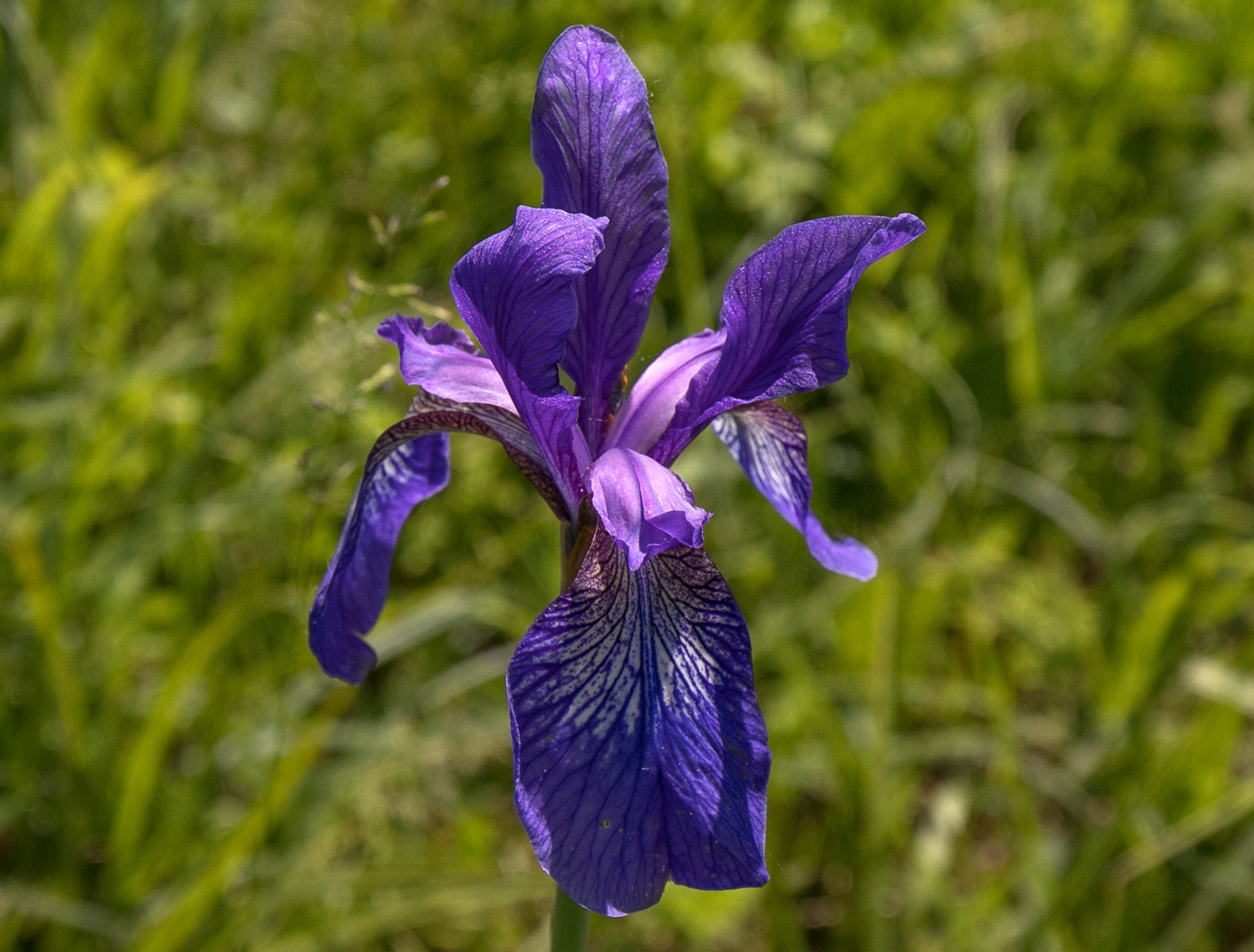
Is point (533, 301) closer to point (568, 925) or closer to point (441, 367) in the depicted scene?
point (441, 367)

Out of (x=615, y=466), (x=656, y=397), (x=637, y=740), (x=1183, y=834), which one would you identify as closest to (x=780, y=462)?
(x=656, y=397)

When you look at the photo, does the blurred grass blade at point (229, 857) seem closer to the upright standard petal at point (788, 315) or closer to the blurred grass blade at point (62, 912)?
the blurred grass blade at point (62, 912)

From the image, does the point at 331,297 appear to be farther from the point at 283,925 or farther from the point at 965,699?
the point at 965,699

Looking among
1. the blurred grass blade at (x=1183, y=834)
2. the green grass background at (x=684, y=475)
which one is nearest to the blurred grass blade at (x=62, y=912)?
the green grass background at (x=684, y=475)

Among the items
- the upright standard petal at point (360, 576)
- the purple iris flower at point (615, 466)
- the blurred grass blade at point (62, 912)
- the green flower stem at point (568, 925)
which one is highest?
the purple iris flower at point (615, 466)

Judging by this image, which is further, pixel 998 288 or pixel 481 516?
pixel 998 288

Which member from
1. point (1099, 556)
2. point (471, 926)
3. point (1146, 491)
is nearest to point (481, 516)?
point (471, 926)

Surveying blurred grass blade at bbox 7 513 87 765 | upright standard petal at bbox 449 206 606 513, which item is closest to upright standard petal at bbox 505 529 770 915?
upright standard petal at bbox 449 206 606 513
